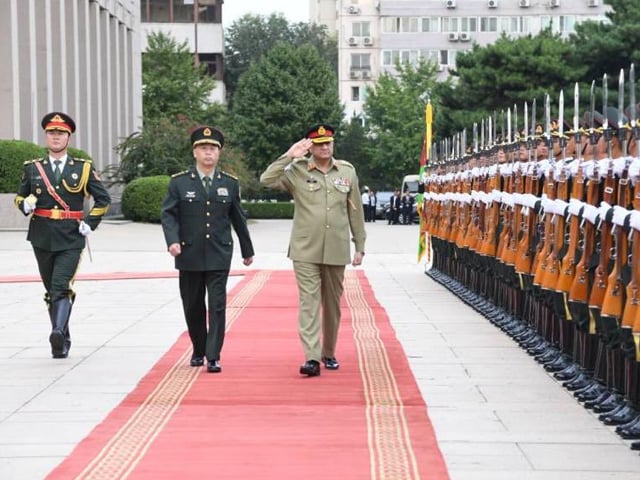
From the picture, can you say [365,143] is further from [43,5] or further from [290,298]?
[290,298]

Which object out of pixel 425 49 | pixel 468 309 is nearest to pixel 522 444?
pixel 468 309

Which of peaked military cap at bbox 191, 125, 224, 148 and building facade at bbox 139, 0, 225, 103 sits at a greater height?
building facade at bbox 139, 0, 225, 103

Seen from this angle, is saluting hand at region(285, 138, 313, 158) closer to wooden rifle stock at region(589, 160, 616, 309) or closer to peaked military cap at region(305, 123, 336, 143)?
peaked military cap at region(305, 123, 336, 143)

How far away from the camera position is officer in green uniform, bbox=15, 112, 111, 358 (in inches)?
455

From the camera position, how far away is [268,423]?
27.6 feet

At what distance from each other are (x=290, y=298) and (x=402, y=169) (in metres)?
58.0

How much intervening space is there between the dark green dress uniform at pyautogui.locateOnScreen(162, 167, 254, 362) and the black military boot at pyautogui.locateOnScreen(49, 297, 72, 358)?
1167 millimetres

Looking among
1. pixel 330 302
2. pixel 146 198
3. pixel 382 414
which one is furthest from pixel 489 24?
pixel 382 414

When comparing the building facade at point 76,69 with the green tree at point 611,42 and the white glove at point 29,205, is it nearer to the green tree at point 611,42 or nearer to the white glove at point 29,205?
the green tree at point 611,42

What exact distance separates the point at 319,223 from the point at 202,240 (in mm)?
932

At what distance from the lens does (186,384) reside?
10.1m

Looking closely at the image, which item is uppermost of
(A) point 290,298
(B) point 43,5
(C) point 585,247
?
(B) point 43,5

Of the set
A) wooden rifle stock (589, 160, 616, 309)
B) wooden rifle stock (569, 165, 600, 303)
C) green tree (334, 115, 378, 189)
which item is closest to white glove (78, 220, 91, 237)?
wooden rifle stock (569, 165, 600, 303)

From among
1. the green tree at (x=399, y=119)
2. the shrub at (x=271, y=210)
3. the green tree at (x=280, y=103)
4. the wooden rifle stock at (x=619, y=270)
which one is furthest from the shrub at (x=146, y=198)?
the wooden rifle stock at (x=619, y=270)
